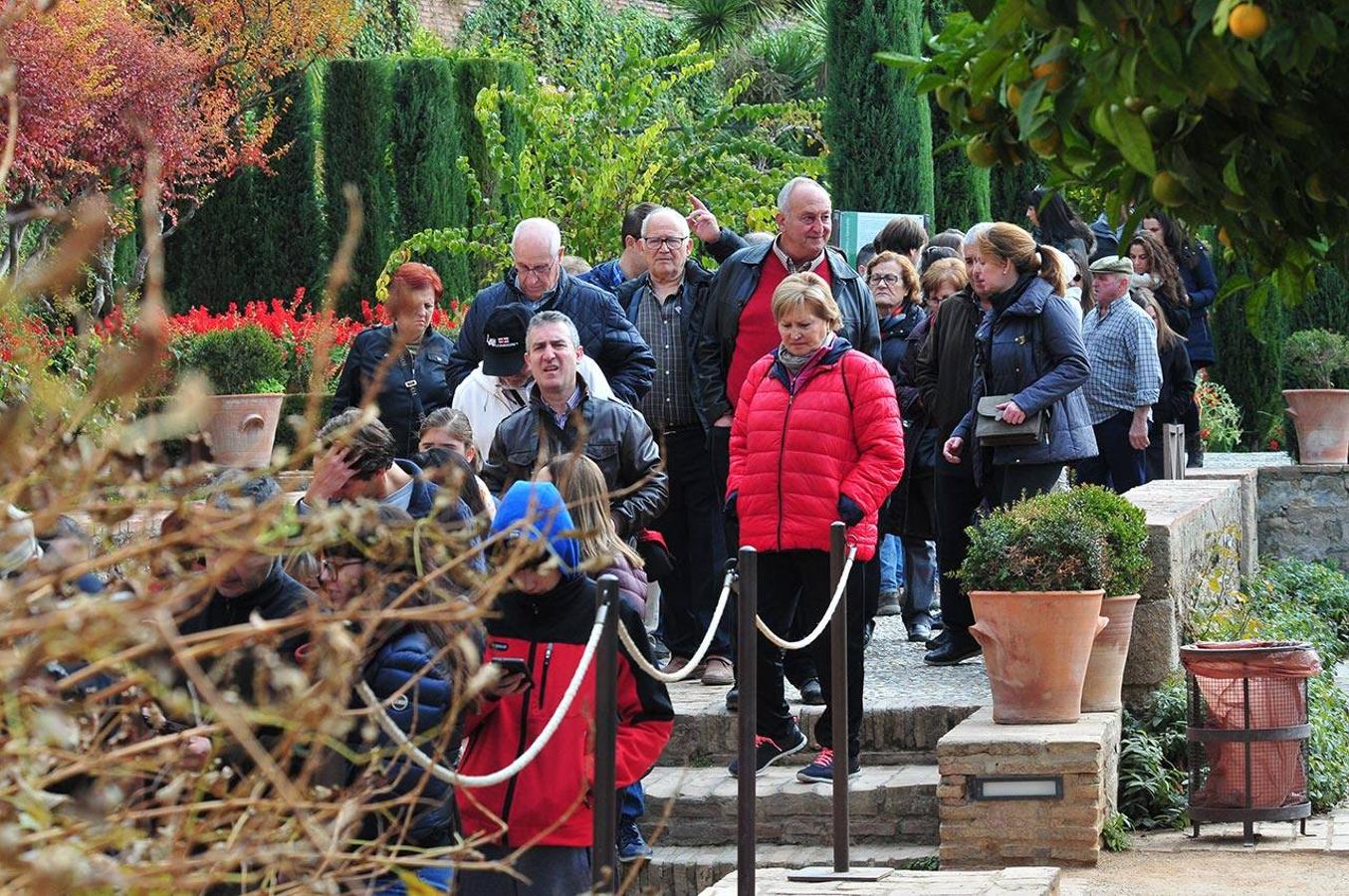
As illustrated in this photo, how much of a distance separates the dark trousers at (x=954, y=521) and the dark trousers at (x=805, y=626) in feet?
4.95

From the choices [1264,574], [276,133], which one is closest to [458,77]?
[276,133]

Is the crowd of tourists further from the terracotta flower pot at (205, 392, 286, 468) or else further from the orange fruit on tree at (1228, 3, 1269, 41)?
the terracotta flower pot at (205, 392, 286, 468)

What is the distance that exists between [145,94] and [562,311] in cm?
1297

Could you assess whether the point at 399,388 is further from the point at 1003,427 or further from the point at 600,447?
the point at 1003,427

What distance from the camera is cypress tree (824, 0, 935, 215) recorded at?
68.8ft

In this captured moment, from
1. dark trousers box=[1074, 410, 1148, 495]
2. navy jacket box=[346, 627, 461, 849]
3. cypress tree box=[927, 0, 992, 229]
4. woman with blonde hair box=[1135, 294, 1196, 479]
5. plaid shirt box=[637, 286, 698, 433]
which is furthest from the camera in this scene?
cypress tree box=[927, 0, 992, 229]

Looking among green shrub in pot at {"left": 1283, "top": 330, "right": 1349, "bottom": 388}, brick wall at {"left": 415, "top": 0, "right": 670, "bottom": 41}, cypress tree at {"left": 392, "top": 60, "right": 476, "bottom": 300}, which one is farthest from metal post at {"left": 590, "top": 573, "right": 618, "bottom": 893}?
brick wall at {"left": 415, "top": 0, "right": 670, "bottom": 41}

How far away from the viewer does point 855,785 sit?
756 cm

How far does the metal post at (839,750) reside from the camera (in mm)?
6169

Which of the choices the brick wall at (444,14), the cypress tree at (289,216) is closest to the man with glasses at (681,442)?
the cypress tree at (289,216)

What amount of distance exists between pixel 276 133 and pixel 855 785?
1752cm

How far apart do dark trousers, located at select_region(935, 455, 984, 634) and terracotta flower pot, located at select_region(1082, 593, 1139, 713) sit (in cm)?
108

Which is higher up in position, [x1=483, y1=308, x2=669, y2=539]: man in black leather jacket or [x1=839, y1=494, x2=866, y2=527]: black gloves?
[x1=483, y1=308, x2=669, y2=539]: man in black leather jacket

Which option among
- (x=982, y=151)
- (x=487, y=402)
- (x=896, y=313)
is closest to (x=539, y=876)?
(x=982, y=151)
